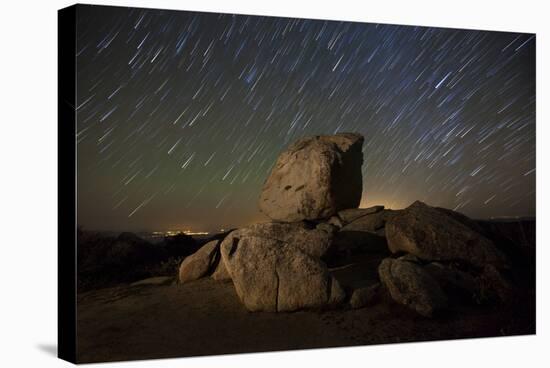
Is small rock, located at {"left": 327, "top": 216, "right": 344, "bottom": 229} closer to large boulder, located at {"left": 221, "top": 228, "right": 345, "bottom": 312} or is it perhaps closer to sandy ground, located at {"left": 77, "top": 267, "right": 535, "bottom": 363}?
sandy ground, located at {"left": 77, "top": 267, "right": 535, "bottom": 363}

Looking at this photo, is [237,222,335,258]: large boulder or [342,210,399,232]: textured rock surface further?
[342,210,399,232]: textured rock surface

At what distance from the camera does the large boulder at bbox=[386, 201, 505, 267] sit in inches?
637

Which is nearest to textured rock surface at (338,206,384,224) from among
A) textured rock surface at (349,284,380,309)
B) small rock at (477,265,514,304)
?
textured rock surface at (349,284,380,309)

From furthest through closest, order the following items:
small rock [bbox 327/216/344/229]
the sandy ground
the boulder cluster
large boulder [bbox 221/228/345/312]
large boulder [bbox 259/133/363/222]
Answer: small rock [bbox 327/216/344/229] → large boulder [bbox 259/133/363/222] → the boulder cluster → large boulder [bbox 221/228/345/312] → the sandy ground

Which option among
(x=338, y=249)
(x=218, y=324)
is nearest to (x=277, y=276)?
(x=218, y=324)

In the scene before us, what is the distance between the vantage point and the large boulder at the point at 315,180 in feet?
52.0

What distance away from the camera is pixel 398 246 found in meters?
16.3

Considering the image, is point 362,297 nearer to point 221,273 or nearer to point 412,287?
point 412,287

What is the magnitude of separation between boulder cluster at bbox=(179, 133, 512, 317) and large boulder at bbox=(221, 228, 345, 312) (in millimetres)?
18

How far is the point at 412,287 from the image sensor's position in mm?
15227

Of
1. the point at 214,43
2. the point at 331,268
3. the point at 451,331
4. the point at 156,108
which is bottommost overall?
the point at 451,331

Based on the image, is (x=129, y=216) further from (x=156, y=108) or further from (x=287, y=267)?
(x=287, y=267)

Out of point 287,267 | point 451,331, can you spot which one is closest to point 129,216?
point 287,267

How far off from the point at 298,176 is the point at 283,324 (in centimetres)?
365
